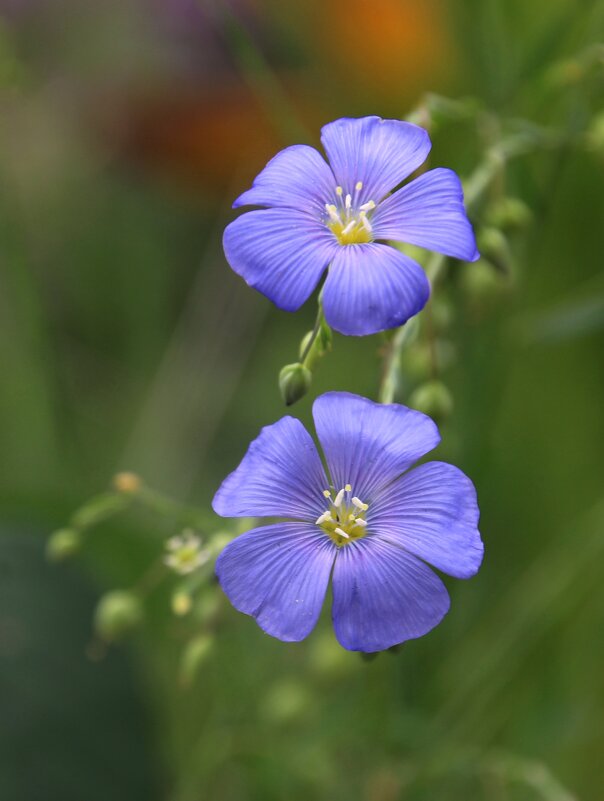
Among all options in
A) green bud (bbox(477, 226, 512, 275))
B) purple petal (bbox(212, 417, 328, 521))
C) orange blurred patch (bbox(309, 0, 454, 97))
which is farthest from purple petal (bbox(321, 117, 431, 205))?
orange blurred patch (bbox(309, 0, 454, 97))

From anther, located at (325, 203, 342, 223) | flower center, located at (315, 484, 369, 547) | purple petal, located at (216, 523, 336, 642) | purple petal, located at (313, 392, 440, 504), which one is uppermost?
anther, located at (325, 203, 342, 223)

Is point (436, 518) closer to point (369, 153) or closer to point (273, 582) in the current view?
point (273, 582)

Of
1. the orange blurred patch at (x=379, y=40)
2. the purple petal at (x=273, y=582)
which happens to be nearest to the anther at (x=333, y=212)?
the purple petal at (x=273, y=582)

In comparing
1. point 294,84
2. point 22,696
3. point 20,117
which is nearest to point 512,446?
point 22,696

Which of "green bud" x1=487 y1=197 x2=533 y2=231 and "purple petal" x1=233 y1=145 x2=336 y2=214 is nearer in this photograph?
"purple petal" x1=233 y1=145 x2=336 y2=214

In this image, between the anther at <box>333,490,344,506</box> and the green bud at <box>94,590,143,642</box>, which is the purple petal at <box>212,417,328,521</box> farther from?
the green bud at <box>94,590,143,642</box>

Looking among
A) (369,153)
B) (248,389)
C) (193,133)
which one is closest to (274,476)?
(369,153)
